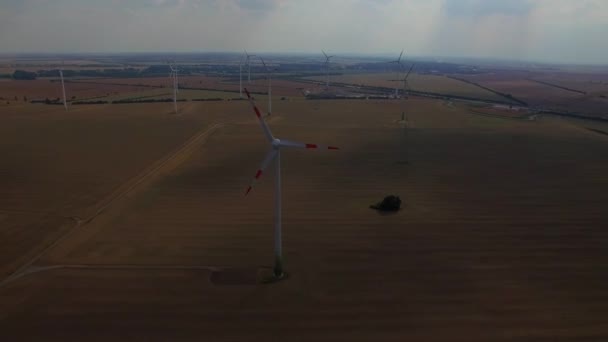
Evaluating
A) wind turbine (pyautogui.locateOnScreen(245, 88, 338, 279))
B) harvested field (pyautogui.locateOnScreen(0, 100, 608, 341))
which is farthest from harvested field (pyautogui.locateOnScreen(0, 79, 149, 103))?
wind turbine (pyautogui.locateOnScreen(245, 88, 338, 279))

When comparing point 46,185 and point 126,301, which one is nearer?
point 126,301

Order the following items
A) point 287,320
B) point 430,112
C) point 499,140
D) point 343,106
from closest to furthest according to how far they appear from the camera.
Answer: point 287,320 < point 499,140 < point 430,112 < point 343,106

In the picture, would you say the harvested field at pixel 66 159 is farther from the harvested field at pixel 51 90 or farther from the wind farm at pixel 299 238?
the harvested field at pixel 51 90

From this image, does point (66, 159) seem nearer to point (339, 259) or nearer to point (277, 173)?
point (277, 173)

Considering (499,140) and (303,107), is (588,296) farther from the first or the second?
(303,107)

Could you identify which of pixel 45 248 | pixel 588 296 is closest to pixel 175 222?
pixel 45 248

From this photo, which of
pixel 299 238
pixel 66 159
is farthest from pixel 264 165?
pixel 66 159

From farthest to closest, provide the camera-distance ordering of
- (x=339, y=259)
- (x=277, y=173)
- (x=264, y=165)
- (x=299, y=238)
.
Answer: (x=299, y=238) → (x=339, y=259) → (x=277, y=173) → (x=264, y=165)
